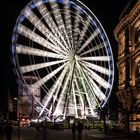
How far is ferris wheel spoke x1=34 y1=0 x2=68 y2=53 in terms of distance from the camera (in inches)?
2723

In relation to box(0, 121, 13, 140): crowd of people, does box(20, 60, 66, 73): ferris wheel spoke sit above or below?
above

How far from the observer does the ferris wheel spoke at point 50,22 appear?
2723 inches

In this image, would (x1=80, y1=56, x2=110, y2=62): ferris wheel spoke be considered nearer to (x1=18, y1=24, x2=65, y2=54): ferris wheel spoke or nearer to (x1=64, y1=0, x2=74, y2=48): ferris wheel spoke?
(x1=64, y1=0, x2=74, y2=48): ferris wheel spoke

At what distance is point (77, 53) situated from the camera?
69.6m

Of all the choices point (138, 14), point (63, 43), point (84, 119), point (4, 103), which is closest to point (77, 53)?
point (63, 43)

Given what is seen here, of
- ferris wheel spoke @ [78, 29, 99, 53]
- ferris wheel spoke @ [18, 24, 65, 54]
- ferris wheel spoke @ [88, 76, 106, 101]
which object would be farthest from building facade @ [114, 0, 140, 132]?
ferris wheel spoke @ [18, 24, 65, 54]

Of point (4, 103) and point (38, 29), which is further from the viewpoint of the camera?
point (4, 103)

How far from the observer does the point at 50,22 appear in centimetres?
7025

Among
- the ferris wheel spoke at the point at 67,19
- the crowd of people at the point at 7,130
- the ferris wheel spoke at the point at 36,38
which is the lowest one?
the crowd of people at the point at 7,130

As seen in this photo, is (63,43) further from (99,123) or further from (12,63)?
(99,123)

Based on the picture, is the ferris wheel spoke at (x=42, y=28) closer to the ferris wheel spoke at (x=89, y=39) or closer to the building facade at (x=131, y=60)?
the ferris wheel spoke at (x=89, y=39)

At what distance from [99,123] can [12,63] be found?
2746 cm

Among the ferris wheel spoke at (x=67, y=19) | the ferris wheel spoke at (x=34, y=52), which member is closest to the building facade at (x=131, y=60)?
the ferris wheel spoke at (x=67, y=19)

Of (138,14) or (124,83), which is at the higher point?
(138,14)
